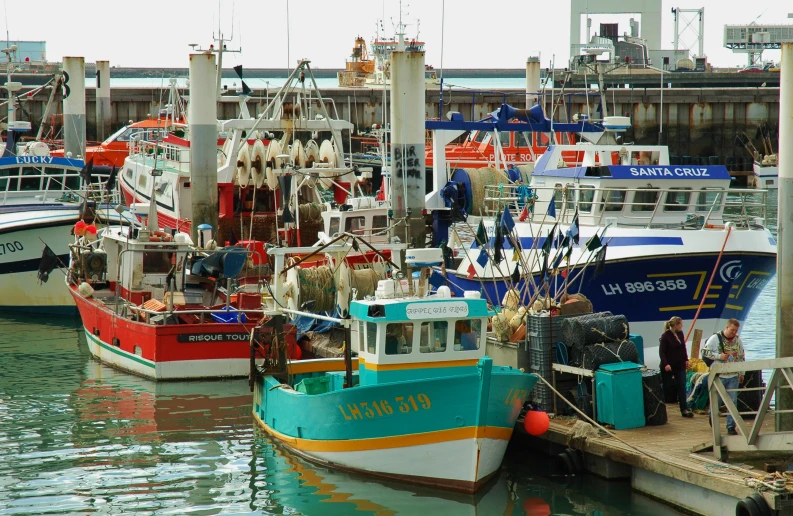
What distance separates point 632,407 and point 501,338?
2.01 meters

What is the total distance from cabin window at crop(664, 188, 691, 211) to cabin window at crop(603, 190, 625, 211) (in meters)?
0.72

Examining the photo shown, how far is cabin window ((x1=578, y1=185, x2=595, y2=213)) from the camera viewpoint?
18.3 metres

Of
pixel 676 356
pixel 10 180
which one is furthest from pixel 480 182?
pixel 10 180

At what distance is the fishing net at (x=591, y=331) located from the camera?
13.1 meters

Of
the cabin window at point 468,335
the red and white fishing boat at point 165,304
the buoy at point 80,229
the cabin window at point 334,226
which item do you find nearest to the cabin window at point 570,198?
the cabin window at point 334,226

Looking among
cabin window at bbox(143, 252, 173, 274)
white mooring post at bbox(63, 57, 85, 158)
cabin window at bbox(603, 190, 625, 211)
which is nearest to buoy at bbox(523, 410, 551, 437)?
cabin window at bbox(603, 190, 625, 211)

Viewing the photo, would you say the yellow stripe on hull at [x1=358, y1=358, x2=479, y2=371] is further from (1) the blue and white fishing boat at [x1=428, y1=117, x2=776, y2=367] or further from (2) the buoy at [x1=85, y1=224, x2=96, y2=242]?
(2) the buoy at [x1=85, y1=224, x2=96, y2=242]

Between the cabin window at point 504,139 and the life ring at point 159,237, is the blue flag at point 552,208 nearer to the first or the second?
the life ring at point 159,237

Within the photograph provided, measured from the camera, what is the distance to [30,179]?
26.9m

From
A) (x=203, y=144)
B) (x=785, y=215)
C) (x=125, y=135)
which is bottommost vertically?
(x=785, y=215)

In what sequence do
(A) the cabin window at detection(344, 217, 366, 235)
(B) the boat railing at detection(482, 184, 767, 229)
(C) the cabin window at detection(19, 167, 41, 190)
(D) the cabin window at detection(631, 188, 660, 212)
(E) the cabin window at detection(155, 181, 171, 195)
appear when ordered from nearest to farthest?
(B) the boat railing at detection(482, 184, 767, 229) < (D) the cabin window at detection(631, 188, 660, 212) < (A) the cabin window at detection(344, 217, 366, 235) < (C) the cabin window at detection(19, 167, 41, 190) < (E) the cabin window at detection(155, 181, 171, 195)

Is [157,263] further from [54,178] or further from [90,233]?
[54,178]

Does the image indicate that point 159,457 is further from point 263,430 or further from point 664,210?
point 664,210

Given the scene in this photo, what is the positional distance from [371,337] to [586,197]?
726 centimetres
